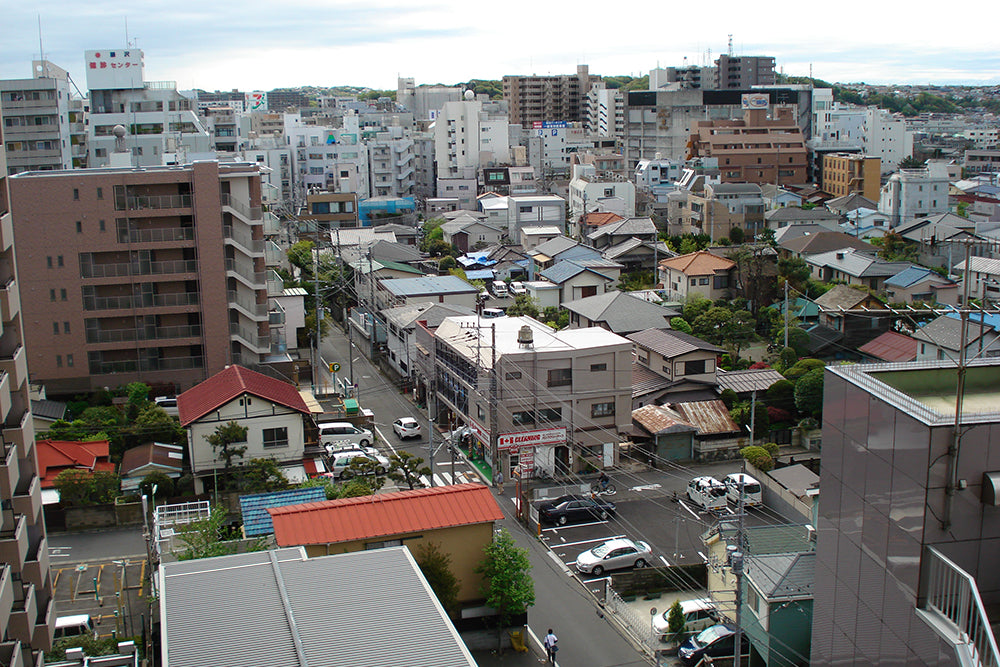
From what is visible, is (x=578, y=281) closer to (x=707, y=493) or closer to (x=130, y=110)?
(x=707, y=493)

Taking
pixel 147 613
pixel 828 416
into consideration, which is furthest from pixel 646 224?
pixel 828 416

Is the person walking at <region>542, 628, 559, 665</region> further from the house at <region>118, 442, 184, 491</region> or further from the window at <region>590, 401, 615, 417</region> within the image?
the house at <region>118, 442, 184, 491</region>

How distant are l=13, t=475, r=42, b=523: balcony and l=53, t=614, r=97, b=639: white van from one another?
440 cm

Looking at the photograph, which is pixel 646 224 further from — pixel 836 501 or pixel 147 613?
pixel 836 501

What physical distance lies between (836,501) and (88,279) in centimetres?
2055

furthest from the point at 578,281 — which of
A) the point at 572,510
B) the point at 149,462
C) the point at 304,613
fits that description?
the point at 304,613

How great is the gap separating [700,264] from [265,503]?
73.9 feet

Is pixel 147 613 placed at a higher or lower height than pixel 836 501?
lower

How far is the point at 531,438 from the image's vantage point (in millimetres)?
19844

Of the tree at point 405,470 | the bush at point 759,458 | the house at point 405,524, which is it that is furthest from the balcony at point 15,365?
the bush at point 759,458

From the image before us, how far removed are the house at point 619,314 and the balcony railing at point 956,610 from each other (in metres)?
20.0

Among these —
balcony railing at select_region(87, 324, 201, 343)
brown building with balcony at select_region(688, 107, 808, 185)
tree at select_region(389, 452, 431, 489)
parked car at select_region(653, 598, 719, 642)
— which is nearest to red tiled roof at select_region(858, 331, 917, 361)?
parked car at select_region(653, 598, 719, 642)

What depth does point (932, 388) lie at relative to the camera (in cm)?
820

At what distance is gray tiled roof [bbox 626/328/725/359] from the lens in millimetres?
23781
